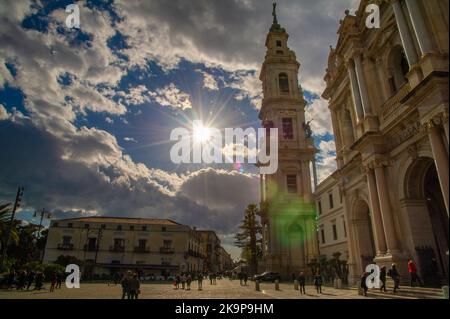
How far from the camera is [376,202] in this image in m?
16.1

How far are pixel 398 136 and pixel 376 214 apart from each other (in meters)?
4.33

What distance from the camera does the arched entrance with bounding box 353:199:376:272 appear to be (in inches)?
723

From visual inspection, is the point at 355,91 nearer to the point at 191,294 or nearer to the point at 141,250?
the point at 191,294

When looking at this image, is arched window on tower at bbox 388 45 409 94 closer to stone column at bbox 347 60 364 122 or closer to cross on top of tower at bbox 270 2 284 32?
stone column at bbox 347 60 364 122

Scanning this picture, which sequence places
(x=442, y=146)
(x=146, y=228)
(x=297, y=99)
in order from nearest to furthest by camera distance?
(x=442, y=146) < (x=297, y=99) < (x=146, y=228)

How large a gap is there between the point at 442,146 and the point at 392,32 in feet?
26.6

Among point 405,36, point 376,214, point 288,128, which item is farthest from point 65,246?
point 405,36

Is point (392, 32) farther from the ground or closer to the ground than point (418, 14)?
farther from the ground

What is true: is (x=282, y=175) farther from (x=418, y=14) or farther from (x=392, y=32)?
(x=418, y=14)

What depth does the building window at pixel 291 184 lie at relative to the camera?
37844 millimetres

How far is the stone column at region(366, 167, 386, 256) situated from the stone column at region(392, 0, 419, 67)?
6.09 metres

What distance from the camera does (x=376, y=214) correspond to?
1586cm
